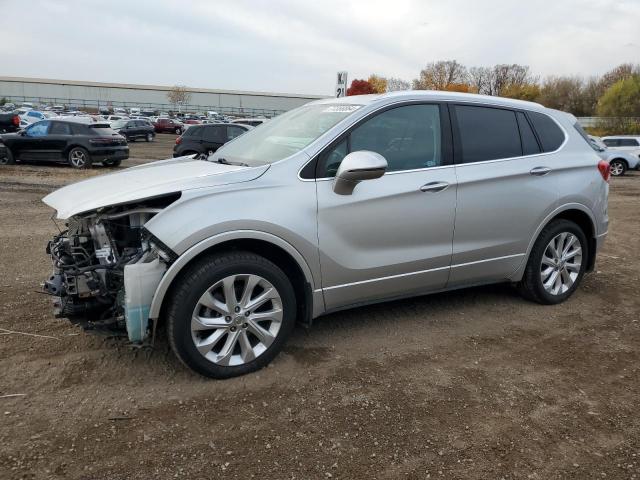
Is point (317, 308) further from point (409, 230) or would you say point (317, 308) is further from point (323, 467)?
point (323, 467)

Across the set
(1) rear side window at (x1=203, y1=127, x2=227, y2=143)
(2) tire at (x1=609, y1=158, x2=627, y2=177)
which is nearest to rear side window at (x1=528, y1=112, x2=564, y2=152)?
(1) rear side window at (x1=203, y1=127, x2=227, y2=143)

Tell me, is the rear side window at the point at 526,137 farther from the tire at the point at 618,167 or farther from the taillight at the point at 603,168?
the tire at the point at 618,167

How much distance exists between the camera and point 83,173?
14.4 meters

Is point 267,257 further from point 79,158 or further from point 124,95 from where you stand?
point 124,95

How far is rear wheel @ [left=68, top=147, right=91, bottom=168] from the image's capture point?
1548 cm

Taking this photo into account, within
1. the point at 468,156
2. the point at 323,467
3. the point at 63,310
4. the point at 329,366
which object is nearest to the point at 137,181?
the point at 63,310

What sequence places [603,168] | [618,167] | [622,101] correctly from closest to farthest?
1. [603,168]
2. [618,167]
3. [622,101]

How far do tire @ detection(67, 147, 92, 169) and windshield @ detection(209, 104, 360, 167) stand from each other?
12.7 meters

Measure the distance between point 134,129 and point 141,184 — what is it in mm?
32473

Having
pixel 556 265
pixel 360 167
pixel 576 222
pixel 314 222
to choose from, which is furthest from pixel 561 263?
pixel 314 222

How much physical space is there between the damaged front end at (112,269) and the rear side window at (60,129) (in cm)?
1398

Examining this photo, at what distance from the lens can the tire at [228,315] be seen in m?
3.10

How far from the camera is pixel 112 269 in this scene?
10.6ft

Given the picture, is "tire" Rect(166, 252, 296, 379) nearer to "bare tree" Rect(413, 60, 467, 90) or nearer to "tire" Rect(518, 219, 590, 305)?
"tire" Rect(518, 219, 590, 305)
